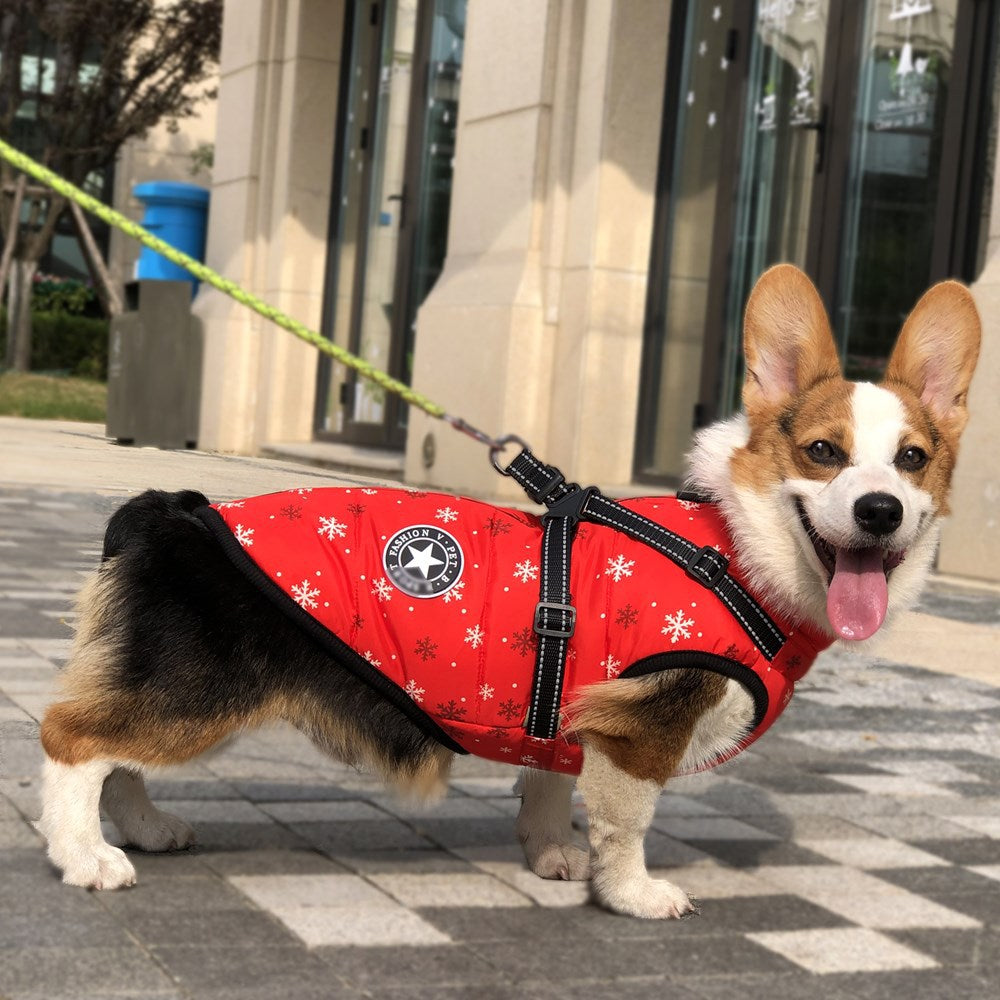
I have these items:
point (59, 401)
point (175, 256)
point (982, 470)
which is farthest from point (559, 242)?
point (175, 256)

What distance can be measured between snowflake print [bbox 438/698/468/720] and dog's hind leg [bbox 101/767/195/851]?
70 centimetres

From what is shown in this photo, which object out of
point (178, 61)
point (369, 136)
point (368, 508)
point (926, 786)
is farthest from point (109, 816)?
point (178, 61)

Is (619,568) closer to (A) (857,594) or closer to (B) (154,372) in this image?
(A) (857,594)

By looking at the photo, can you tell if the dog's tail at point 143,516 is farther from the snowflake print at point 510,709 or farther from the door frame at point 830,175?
the door frame at point 830,175

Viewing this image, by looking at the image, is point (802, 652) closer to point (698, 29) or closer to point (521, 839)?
point (521, 839)

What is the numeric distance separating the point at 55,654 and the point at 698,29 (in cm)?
828

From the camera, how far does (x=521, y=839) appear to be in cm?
375

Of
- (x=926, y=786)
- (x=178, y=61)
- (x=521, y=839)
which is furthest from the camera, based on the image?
(x=178, y=61)

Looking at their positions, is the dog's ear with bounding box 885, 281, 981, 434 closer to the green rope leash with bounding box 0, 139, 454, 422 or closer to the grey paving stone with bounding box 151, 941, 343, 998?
the green rope leash with bounding box 0, 139, 454, 422

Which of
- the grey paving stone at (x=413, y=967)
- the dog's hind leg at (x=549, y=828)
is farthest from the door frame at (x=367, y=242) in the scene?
the grey paving stone at (x=413, y=967)

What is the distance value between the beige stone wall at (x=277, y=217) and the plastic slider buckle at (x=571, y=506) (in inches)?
443

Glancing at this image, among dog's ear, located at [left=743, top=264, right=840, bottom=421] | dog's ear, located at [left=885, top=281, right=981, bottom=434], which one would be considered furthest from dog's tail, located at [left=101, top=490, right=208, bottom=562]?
dog's ear, located at [left=885, top=281, right=981, bottom=434]

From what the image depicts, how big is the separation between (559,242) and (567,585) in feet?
25.7

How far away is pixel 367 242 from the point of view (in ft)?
48.3
